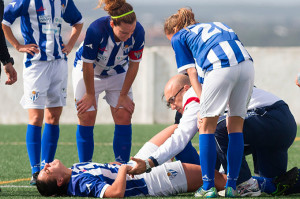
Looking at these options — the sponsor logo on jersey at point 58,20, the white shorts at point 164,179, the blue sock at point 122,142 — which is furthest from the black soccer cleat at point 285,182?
the sponsor logo on jersey at point 58,20


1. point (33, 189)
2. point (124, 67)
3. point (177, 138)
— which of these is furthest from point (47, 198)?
point (124, 67)

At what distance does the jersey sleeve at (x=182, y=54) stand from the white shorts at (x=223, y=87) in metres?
0.18

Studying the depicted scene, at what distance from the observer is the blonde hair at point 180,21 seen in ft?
16.3

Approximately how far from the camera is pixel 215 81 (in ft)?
15.0

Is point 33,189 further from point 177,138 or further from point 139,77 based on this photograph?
point 139,77

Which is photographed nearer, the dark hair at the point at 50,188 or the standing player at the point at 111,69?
the dark hair at the point at 50,188

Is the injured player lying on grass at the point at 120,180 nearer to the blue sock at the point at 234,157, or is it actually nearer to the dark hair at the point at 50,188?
the dark hair at the point at 50,188

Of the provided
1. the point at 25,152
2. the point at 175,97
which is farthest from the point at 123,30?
the point at 25,152

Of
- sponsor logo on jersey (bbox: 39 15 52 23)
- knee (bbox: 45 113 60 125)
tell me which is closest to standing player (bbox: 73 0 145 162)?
knee (bbox: 45 113 60 125)

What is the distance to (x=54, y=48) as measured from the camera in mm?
6098

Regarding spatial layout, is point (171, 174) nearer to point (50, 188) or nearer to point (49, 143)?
point (50, 188)

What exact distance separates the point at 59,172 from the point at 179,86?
1207 millimetres

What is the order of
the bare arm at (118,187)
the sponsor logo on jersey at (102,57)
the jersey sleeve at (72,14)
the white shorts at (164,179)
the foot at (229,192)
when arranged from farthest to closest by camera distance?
1. the jersey sleeve at (72,14)
2. the sponsor logo on jersey at (102,57)
3. the white shorts at (164,179)
4. the foot at (229,192)
5. the bare arm at (118,187)

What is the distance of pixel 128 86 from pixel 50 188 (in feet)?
5.04
